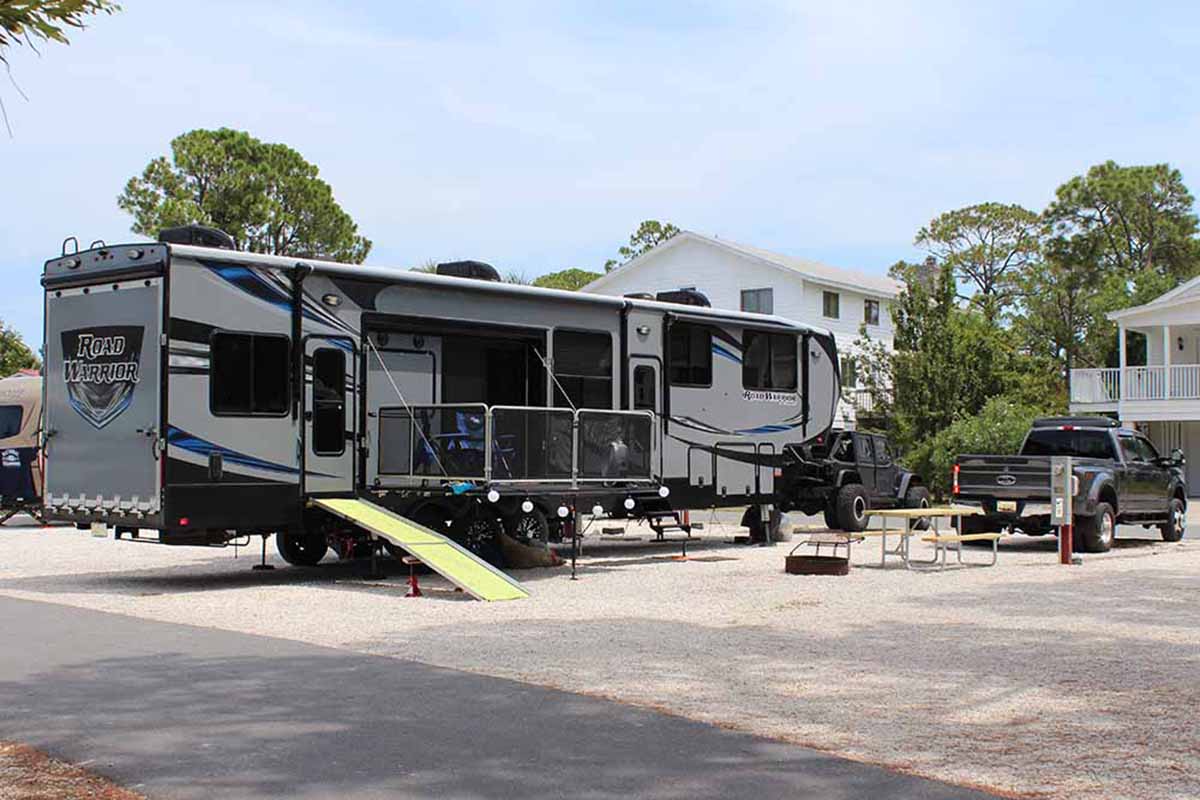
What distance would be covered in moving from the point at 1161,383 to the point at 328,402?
29.2 meters

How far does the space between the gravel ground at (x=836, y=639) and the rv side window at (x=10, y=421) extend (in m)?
7.75

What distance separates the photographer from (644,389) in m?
19.1

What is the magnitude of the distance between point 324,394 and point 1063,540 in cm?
932

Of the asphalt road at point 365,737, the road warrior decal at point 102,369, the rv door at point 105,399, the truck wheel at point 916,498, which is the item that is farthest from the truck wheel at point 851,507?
the asphalt road at point 365,737

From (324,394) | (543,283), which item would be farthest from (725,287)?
(324,394)

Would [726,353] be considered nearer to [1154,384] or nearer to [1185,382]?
[1154,384]

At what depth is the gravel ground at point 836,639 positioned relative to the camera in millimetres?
7566

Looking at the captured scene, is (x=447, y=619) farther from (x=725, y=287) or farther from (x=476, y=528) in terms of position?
(x=725, y=287)

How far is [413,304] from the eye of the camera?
16531 millimetres

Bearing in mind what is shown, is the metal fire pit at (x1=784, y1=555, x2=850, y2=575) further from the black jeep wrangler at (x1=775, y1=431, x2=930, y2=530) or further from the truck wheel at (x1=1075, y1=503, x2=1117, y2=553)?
the truck wheel at (x1=1075, y1=503, x2=1117, y2=553)

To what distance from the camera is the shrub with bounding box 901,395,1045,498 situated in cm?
3262

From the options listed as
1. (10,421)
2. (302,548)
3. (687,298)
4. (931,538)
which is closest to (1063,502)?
(931,538)

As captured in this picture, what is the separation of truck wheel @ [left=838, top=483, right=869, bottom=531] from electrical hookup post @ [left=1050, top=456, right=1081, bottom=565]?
3.96 meters

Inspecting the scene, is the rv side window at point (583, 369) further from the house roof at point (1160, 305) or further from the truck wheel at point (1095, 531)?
the house roof at point (1160, 305)
